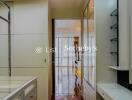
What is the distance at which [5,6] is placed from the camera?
4.40m

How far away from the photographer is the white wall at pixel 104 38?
3.07 m

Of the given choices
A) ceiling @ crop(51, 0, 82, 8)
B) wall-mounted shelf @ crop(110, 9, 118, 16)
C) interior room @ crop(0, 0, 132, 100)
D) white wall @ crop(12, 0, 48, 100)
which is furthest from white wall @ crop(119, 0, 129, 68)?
ceiling @ crop(51, 0, 82, 8)

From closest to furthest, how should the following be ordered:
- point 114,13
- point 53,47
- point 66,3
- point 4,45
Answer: point 114,13 → point 4,45 → point 66,3 → point 53,47

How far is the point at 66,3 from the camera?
16.1 feet

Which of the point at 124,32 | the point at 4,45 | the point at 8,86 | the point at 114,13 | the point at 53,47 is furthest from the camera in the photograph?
the point at 53,47

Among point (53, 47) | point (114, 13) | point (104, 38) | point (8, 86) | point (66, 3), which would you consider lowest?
point (8, 86)

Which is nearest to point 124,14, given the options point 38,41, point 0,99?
point 0,99

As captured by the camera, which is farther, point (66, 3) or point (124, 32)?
point (66, 3)

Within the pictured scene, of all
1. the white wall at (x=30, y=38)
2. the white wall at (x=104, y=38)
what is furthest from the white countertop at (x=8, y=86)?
the white wall at (x=30, y=38)

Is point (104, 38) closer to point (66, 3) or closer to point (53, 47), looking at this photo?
point (66, 3)

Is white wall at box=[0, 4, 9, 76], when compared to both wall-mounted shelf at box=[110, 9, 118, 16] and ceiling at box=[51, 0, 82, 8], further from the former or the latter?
wall-mounted shelf at box=[110, 9, 118, 16]

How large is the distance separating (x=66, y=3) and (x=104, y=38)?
2.19 meters

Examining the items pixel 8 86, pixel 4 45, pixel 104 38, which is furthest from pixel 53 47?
pixel 8 86

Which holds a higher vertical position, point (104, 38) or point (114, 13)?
point (114, 13)
